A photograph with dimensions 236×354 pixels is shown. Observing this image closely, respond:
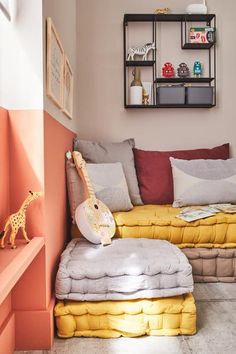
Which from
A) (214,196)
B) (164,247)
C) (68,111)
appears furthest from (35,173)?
(214,196)

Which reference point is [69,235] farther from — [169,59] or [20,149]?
[169,59]

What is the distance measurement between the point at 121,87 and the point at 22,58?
182cm

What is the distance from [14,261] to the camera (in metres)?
1.33

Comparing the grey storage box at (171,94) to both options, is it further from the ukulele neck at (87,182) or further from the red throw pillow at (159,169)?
the ukulele neck at (87,182)

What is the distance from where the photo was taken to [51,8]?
1943 mm

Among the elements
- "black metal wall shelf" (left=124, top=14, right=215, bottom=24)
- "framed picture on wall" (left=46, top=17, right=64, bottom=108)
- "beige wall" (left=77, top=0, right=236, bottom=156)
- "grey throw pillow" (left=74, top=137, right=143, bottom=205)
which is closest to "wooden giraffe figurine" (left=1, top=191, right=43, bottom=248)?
"framed picture on wall" (left=46, top=17, right=64, bottom=108)

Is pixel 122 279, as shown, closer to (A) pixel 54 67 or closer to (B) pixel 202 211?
(B) pixel 202 211

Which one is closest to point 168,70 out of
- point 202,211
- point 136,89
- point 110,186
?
point 136,89

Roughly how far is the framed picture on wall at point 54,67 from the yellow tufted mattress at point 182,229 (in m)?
0.90

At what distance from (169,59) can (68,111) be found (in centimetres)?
129

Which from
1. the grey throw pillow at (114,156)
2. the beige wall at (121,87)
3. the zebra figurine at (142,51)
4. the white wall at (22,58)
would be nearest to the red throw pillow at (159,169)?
the grey throw pillow at (114,156)

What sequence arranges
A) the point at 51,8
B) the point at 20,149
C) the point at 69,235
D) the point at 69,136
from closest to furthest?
the point at 20,149 < the point at 51,8 < the point at 69,235 < the point at 69,136

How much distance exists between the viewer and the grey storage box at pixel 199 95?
329 centimetres

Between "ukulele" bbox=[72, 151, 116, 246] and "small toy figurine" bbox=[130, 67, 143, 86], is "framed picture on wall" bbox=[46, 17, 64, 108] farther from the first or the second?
"small toy figurine" bbox=[130, 67, 143, 86]
